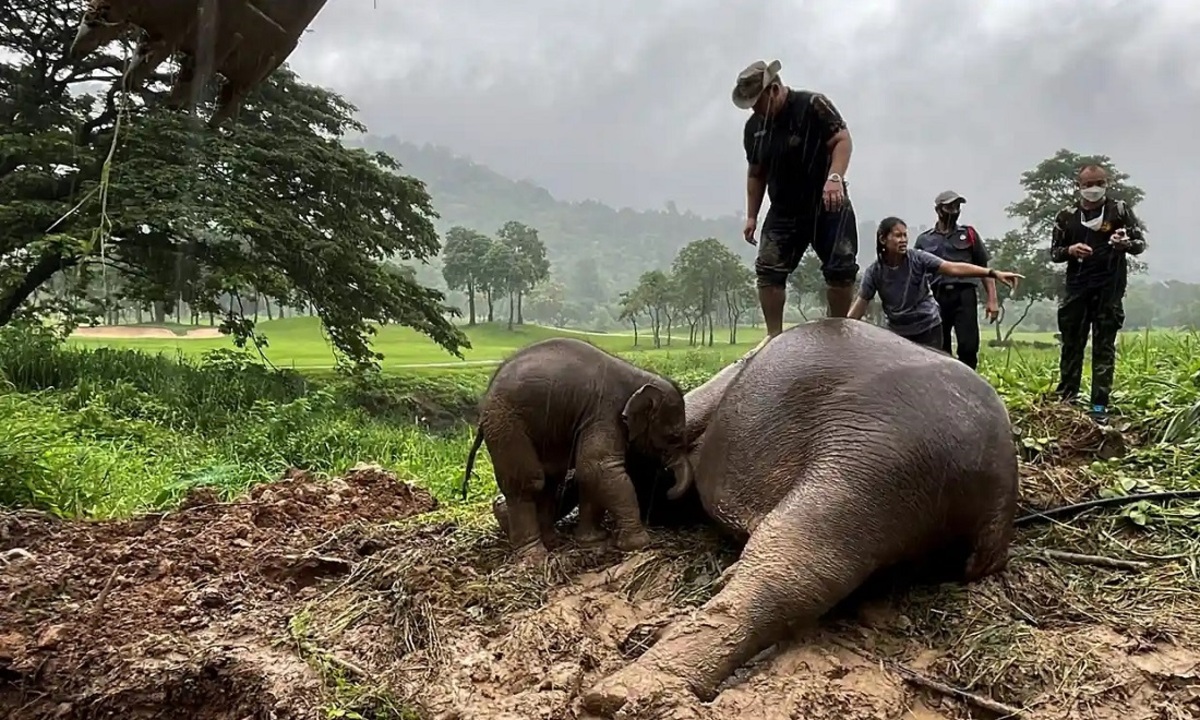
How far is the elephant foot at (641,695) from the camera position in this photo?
7.34ft

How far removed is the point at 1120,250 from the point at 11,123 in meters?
16.4

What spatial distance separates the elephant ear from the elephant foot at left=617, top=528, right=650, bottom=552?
1.29ft

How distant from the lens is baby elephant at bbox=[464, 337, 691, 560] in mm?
3459

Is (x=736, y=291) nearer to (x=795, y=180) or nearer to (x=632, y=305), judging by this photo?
(x=632, y=305)

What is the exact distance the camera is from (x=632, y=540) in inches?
133

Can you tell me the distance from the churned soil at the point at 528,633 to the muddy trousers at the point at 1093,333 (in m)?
1.89

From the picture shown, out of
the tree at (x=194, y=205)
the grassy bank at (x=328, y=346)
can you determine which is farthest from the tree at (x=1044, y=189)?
the tree at (x=194, y=205)

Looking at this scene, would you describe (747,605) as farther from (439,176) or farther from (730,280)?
(439,176)

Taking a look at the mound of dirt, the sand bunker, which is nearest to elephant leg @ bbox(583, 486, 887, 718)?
the mound of dirt

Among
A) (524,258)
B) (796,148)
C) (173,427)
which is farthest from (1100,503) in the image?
(524,258)

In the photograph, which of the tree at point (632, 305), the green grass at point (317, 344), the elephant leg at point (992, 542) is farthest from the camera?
the tree at point (632, 305)

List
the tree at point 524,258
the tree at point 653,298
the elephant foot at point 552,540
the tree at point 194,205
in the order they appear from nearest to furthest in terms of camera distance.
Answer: the elephant foot at point 552,540, the tree at point 194,205, the tree at point 653,298, the tree at point 524,258

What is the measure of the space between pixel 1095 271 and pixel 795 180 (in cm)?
268

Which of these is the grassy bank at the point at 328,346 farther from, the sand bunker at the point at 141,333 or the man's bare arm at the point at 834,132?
the man's bare arm at the point at 834,132
